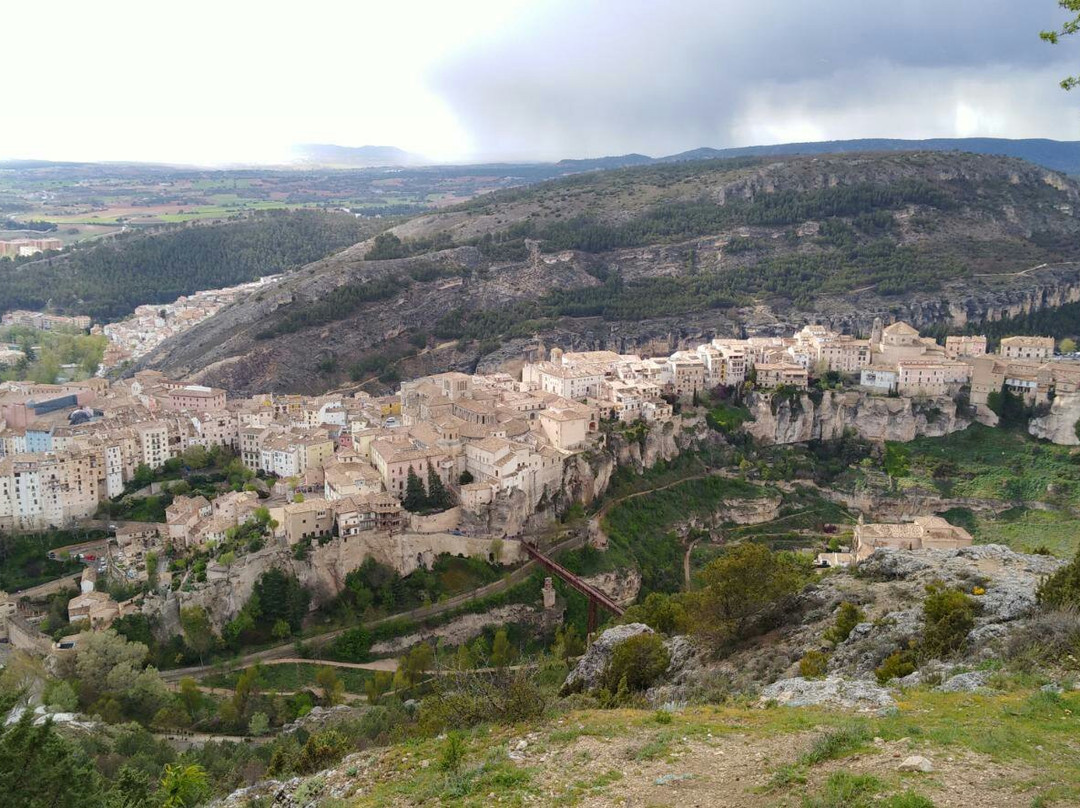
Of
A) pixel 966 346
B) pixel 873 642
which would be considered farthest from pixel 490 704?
pixel 966 346

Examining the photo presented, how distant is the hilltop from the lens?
218ft

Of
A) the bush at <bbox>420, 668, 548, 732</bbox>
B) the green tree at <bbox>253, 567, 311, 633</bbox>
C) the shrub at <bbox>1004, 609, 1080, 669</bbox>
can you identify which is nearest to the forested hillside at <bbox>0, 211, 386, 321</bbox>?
the green tree at <bbox>253, 567, 311, 633</bbox>

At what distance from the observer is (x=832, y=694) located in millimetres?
12750

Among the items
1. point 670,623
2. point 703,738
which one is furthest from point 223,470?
point 703,738

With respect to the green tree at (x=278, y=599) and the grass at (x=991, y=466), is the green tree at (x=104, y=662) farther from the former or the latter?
the grass at (x=991, y=466)

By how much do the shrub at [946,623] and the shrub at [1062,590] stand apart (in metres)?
1.10

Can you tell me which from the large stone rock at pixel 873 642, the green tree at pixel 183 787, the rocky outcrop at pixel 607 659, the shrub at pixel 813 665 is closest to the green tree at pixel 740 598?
the rocky outcrop at pixel 607 659

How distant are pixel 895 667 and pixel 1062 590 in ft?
9.88

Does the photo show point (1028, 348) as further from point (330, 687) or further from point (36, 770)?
point (36, 770)

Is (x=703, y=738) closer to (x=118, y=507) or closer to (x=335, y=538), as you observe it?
(x=335, y=538)

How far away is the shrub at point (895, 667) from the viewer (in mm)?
13500

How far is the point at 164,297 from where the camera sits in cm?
9175

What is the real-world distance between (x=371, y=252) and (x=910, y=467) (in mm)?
54100

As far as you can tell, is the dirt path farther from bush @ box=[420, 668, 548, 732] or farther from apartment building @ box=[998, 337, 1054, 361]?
apartment building @ box=[998, 337, 1054, 361]
